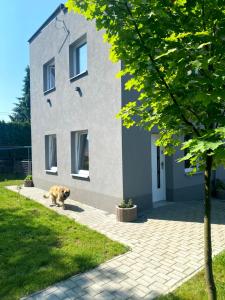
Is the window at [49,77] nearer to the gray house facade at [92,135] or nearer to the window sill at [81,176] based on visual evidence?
the gray house facade at [92,135]

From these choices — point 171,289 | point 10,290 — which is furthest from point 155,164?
point 10,290

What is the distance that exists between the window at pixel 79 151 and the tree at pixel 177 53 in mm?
7415

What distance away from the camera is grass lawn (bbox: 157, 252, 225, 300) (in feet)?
12.3

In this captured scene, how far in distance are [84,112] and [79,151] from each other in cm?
159

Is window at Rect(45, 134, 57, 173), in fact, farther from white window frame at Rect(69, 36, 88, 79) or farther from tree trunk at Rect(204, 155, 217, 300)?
tree trunk at Rect(204, 155, 217, 300)

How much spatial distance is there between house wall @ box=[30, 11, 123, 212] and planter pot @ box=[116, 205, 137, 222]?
0.58 metres

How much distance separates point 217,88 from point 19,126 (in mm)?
24429

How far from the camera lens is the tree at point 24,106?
40.2 m

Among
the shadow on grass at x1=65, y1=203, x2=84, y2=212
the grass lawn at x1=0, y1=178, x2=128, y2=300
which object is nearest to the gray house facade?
the shadow on grass at x1=65, y1=203, x2=84, y2=212

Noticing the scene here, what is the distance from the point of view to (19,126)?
24875 millimetres

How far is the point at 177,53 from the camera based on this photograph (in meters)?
2.37

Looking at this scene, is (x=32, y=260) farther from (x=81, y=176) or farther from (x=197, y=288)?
(x=81, y=176)

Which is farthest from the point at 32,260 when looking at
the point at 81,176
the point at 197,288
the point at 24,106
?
the point at 24,106

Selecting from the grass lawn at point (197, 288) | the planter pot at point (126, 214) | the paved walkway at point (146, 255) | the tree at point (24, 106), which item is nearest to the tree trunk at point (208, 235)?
the grass lawn at point (197, 288)
